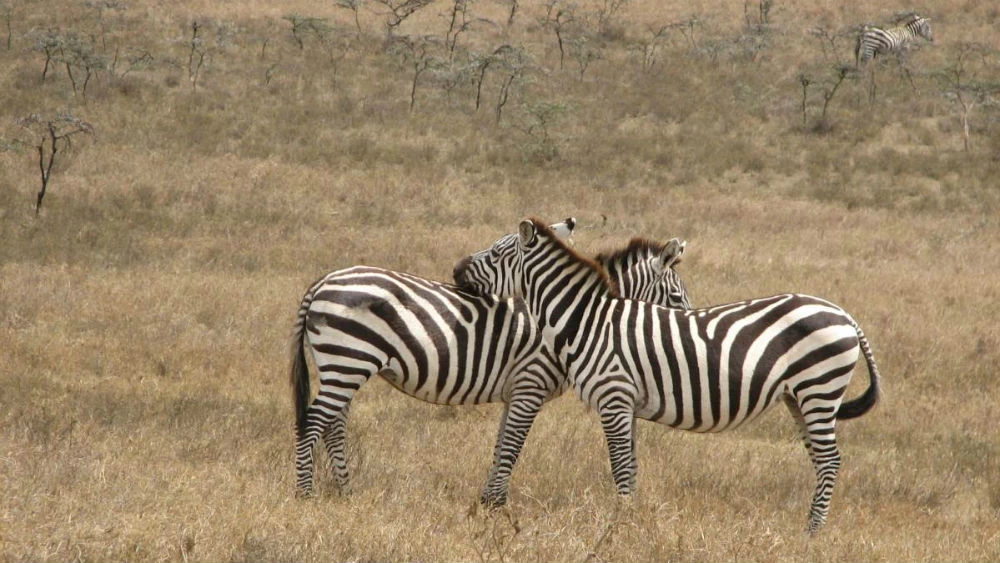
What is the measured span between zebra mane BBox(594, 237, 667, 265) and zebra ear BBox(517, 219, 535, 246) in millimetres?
905

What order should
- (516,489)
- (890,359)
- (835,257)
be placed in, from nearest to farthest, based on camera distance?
(516,489)
(890,359)
(835,257)

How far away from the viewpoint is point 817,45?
35250 mm

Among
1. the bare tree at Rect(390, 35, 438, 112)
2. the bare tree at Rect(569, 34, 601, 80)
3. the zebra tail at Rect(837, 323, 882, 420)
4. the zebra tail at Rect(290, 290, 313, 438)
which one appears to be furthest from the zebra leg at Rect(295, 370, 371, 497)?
the bare tree at Rect(569, 34, 601, 80)

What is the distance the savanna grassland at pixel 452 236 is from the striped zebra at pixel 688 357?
672 millimetres

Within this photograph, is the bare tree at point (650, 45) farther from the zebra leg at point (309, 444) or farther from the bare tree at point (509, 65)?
the zebra leg at point (309, 444)

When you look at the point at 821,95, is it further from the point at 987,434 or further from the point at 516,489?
the point at 516,489

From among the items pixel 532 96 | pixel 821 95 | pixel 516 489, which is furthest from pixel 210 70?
pixel 516 489

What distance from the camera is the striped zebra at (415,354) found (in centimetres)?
727

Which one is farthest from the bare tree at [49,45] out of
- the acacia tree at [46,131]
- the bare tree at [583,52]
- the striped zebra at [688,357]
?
the striped zebra at [688,357]

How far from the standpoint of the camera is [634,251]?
8.30 meters

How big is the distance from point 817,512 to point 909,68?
95.4ft

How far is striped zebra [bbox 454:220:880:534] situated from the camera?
23.3 feet

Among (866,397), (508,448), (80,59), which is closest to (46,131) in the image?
(80,59)

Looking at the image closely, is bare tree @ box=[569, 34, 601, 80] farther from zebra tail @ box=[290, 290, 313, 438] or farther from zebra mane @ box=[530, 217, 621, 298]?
zebra tail @ box=[290, 290, 313, 438]
